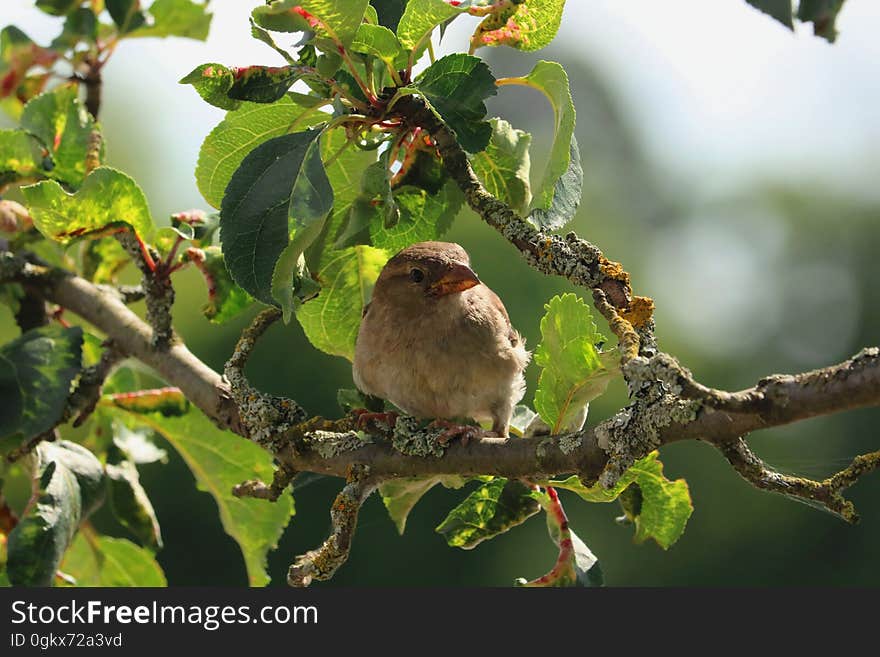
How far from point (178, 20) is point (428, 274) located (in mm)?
1191

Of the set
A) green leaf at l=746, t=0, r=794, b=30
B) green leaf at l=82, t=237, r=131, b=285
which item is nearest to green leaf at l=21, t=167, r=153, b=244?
green leaf at l=82, t=237, r=131, b=285

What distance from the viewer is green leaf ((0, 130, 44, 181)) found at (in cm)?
298

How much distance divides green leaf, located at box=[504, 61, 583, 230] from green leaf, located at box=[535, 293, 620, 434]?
0.58 feet

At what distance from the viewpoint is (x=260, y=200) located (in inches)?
78.0

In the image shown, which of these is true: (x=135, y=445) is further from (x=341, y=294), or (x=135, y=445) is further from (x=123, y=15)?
(x=123, y=15)

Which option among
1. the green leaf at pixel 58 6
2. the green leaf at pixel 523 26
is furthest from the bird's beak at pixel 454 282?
the green leaf at pixel 58 6

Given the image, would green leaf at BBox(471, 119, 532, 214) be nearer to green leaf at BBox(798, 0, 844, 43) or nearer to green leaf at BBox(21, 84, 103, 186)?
green leaf at BBox(798, 0, 844, 43)

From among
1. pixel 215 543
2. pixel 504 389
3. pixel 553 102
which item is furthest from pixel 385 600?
pixel 215 543

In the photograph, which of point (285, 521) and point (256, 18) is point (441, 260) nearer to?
point (285, 521)

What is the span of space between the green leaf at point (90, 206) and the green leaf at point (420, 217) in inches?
25.3

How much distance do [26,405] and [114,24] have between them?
1.36m

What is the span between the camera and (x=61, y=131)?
3.05 meters

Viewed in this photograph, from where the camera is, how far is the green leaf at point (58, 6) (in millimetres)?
3291

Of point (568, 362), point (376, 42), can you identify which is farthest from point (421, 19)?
point (568, 362)
